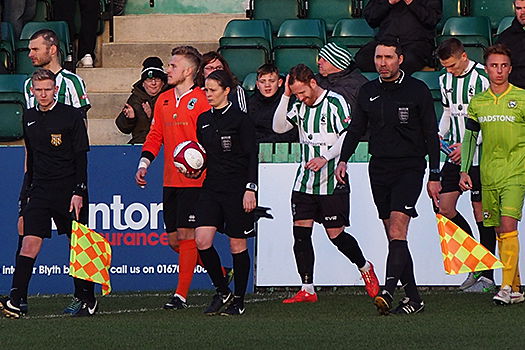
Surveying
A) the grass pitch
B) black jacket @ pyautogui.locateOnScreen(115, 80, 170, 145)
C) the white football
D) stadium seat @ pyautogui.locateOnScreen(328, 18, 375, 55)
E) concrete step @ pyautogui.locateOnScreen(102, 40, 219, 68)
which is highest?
stadium seat @ pyautogui.locateOnScreen(328, 18, 375, 55)

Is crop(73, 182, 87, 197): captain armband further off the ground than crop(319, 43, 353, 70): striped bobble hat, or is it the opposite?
crop(319, 43, 353, 70): striped bobble hat

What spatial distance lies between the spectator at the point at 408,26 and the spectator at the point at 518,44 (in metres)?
1.50

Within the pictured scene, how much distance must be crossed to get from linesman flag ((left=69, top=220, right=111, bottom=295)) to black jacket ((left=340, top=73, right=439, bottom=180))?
2.16 meters

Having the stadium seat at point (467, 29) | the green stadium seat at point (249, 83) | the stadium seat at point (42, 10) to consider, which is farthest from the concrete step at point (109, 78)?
the stadium seat at point (467, 29)

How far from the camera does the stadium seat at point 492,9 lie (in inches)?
582

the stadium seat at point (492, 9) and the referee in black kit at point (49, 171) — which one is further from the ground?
the stadium seat at point (492, 9)

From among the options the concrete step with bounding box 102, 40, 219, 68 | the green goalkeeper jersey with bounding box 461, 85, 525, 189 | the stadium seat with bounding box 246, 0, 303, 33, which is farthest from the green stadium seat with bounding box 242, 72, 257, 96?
the green goalkeeper jersey with bounding box 461, 85, 525, 189

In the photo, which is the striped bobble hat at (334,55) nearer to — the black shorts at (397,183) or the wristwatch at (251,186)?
the black shorts at (397,183)

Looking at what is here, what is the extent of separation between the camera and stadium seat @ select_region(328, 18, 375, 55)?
1410 cm

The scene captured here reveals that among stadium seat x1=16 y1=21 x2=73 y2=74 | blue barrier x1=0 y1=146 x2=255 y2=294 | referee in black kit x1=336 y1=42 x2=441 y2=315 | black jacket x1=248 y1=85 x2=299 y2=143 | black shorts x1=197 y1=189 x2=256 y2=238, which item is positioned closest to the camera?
referee in black kit x1=336 y1=42 x2=441 y2=315

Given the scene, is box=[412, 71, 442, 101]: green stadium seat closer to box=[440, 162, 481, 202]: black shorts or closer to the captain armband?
box=[440, 162, 481, 202]: black shorts

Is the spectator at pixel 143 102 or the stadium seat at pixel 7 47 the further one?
the stadium seat at pixel 7 47

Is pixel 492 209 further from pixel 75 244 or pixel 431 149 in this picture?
pixel 75 244

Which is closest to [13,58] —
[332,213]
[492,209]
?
[332,213]
